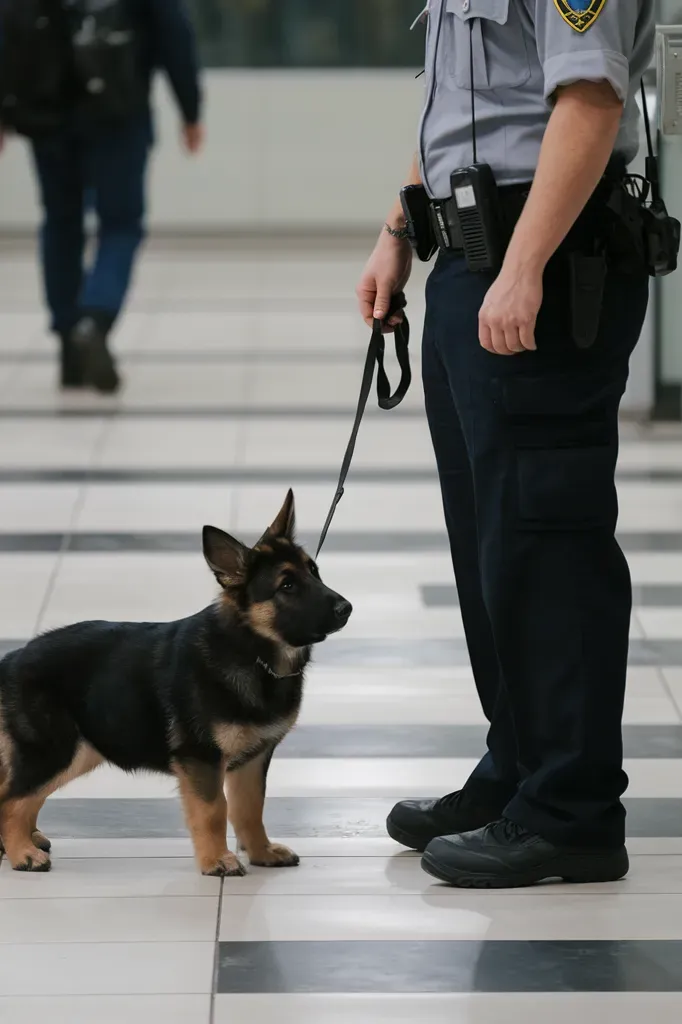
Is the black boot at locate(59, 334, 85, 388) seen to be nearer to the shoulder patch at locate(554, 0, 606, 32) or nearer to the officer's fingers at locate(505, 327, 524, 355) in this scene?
the officer's fingers at locate(505, 327, 524, 355)

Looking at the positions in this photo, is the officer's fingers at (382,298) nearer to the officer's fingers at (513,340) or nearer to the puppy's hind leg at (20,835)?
the officer's fingers at (513,340)

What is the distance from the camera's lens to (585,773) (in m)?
2.33

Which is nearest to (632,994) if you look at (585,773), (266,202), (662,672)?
(585,773)

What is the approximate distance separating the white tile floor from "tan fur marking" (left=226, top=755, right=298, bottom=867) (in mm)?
40

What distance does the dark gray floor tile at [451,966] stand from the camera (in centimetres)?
204

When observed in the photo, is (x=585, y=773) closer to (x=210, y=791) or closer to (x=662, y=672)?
(x=210, y=791)

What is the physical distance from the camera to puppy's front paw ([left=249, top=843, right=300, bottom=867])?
96.7 inches

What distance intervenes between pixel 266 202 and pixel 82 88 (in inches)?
231

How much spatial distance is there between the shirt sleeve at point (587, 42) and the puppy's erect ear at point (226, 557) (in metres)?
0.75

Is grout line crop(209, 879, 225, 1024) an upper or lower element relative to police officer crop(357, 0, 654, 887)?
lower

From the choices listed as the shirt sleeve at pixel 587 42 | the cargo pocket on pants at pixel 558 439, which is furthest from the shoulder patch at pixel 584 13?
the cargo pocket on pants at pixel 558 439

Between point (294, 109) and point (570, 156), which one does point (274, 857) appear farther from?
point (294, 109)

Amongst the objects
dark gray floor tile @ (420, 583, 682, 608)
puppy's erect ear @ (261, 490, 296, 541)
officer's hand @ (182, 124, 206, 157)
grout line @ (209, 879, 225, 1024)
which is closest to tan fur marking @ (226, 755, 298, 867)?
grout line @ (209, 879, 225, 1024)

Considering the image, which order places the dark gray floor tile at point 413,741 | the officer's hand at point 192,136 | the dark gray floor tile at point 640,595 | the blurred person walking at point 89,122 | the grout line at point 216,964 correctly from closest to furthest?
the grout line at point 216,964
the dark gray floor tile at point 413,741
the dark gray floor tile at point 640,595
the blurred person walking at point 89,122
the officer's hand at point 192,136
